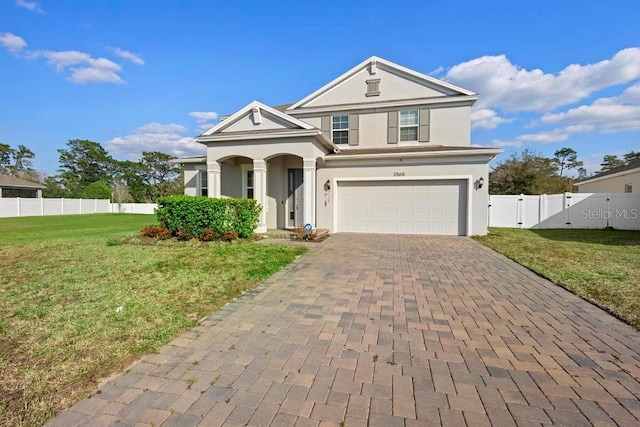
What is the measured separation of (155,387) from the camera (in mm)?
2398

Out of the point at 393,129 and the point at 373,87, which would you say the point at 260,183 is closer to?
the point at 393,129

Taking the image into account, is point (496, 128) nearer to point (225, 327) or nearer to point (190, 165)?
point (190, 165)

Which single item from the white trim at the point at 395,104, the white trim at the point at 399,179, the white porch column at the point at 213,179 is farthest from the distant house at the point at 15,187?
the white trim at the point at 399,179

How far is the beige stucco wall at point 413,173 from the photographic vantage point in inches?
466

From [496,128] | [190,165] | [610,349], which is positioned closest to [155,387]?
[610,349]

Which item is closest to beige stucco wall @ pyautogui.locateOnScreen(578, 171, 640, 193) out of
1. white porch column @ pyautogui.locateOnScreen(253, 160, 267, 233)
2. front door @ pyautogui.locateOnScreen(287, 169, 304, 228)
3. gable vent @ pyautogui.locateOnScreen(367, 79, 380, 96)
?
gable vent @ pyautogui.locateOnScreen(367, 79, 380, 96)

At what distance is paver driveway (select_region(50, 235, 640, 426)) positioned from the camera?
2104 millimetres

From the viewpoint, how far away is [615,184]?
1897 cm

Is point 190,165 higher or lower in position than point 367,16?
lower

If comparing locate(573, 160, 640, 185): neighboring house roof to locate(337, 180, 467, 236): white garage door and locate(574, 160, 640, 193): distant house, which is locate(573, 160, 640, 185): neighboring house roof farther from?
locate(337, 180, 467, 236): white garage door

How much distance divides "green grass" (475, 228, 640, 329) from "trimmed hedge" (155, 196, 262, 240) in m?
8.12

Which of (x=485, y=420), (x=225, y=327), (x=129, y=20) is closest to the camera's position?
(x=485, y=420)

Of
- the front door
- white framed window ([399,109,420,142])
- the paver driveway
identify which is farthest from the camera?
white framed window ([399,109,420,142])

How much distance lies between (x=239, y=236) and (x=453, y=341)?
830 centimetres
